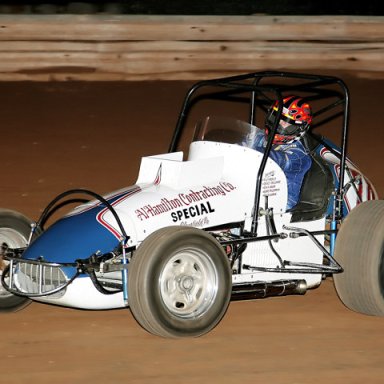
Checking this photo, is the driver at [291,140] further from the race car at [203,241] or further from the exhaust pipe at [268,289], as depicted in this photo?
the exhaust pipe at [268,289]

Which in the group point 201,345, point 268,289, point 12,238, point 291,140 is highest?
point 291,140

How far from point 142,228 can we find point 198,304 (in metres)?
0.59

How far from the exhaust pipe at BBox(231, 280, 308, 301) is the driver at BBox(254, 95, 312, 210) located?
57 cm

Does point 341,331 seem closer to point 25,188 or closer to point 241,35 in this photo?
point 25,188

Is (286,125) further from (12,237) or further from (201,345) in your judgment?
(12,237)

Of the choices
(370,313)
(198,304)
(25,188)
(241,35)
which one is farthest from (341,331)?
(241,35)

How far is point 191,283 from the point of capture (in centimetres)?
650

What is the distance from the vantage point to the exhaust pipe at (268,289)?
6.74 metres

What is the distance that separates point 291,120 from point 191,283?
5.03 feet

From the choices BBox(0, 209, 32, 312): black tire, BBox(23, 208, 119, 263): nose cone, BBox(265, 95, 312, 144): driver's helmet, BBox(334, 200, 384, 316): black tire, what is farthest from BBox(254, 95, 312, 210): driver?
BBox(0, 209, 32, 312): black tire

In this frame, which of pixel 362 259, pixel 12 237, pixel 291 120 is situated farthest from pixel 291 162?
pixel 12 237

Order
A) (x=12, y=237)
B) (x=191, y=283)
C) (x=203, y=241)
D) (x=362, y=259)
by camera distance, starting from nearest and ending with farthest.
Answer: (x=203, y=241) → (x=191, y=283) → (x=362, y=259) → (x=12, y=237)

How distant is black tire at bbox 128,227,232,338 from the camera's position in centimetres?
620

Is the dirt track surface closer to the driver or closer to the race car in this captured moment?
the race car
